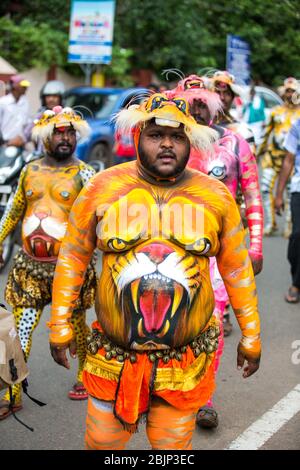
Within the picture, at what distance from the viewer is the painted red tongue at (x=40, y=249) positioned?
4633mm

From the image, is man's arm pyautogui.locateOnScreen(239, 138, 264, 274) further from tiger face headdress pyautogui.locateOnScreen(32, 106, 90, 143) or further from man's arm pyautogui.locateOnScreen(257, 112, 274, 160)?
man's arm pyautogui.locateOnScreen(257, 112, 274, 160)

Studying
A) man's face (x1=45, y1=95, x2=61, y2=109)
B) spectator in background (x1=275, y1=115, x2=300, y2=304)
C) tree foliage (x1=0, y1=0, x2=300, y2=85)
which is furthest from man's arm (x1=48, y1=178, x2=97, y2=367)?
tree foliage (x1=0, y1=0, x2=300, y2=85)

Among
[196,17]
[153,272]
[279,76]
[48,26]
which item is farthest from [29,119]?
[279,76]

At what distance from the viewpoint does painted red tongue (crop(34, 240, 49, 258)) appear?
4.63 metres

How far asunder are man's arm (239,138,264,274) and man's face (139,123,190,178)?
1.62 meters

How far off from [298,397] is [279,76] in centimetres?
2582

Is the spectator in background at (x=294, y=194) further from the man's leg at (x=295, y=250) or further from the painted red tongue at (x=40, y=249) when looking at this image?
the painted red tongue at (x=40, y=249)

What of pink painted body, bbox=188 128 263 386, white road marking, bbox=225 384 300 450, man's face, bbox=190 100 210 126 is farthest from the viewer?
pink painted body, bbox=188 128 263 386

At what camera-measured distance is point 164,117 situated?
2.99 m

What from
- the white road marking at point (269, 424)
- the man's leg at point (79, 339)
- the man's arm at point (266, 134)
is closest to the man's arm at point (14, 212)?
the man's leg at point (79, 339)

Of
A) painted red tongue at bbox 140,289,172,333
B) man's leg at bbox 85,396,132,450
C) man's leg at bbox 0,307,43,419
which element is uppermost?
painted red tongue at bbox 140,289,172,333

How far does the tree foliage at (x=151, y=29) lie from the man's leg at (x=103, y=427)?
17.3 meters

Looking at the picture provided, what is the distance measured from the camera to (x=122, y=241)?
295cm

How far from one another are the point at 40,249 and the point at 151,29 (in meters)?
19.3
